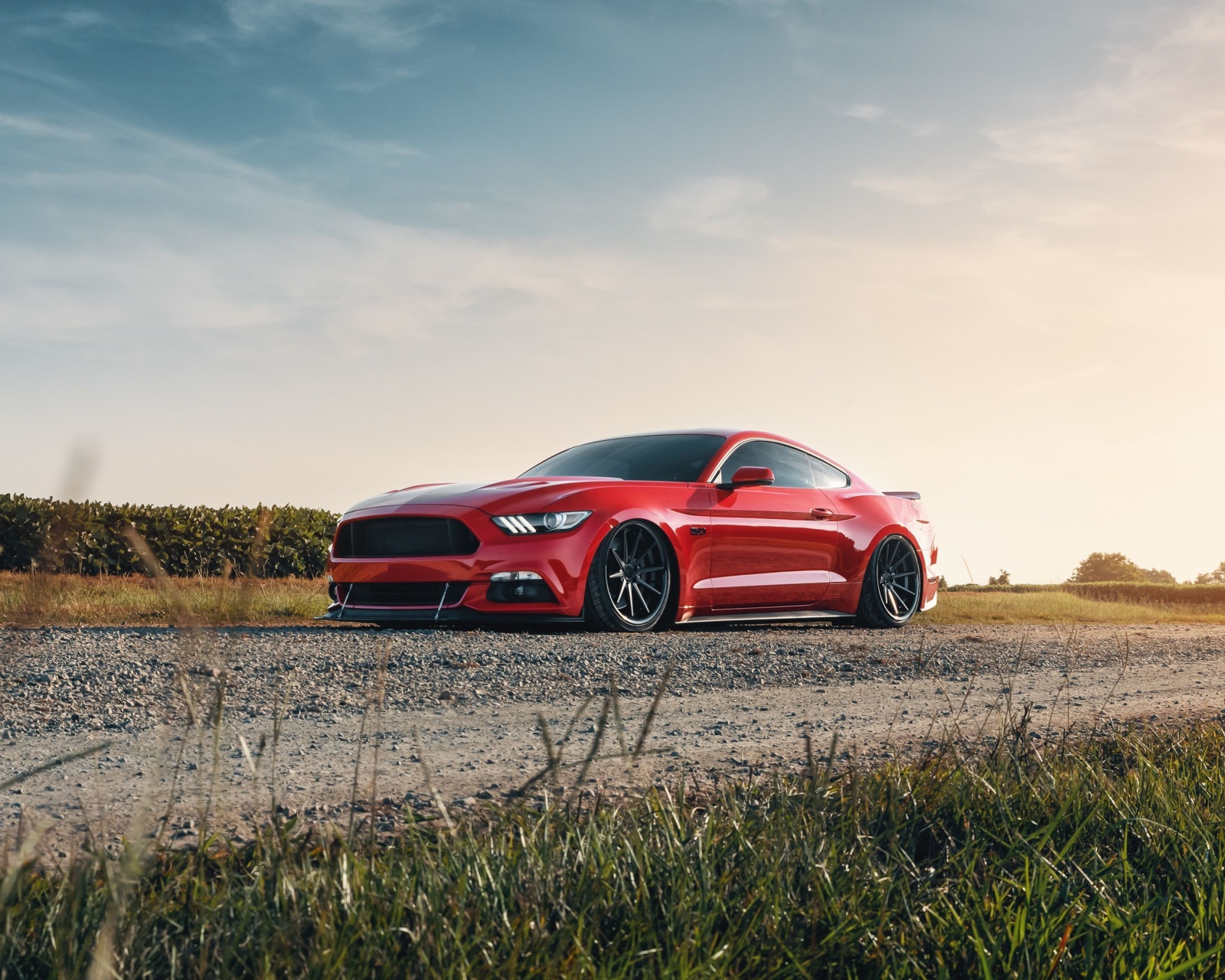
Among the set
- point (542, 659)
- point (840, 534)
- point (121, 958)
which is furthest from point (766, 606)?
point (121, 958)

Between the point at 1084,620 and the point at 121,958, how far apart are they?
42.5ft

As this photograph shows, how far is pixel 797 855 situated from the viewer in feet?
7.15

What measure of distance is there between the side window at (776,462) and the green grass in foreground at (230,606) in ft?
8.36

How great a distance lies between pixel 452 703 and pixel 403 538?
9.64 ft

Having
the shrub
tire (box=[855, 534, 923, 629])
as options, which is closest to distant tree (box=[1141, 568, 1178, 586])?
the shrub

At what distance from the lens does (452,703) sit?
425cm

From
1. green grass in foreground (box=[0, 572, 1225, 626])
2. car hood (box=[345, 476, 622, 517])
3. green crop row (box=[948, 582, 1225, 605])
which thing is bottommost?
green crop row (box=[948, 582, 1225, 605])

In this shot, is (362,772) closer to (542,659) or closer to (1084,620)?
(542,659)

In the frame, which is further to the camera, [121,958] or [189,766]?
[189,766]

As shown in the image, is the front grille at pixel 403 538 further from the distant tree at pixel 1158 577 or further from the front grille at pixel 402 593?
the distant tree at pixel 1158 577

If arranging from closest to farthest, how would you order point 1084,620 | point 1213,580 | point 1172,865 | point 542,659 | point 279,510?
1. point 1172,865
2. point 542,659
3. point 1084,620
4. point 279,510
5. point 1213,580

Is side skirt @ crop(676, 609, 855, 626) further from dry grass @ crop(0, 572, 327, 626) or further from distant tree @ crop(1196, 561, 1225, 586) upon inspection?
distant tree @ crop(1196, 561, 1225, 586)

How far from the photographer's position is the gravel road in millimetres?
2695

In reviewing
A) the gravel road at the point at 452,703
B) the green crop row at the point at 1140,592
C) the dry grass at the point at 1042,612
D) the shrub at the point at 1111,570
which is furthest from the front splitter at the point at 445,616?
the shrub at the point at 1111,570
